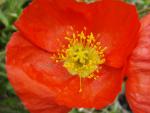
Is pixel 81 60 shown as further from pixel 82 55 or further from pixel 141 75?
pixel 141 75

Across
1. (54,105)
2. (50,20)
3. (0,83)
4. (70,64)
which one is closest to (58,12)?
(50,20)

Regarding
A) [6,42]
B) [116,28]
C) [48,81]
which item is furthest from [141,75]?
[6,42]

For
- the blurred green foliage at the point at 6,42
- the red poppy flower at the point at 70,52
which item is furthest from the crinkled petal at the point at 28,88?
the blurred green foliage at the point at 6,42

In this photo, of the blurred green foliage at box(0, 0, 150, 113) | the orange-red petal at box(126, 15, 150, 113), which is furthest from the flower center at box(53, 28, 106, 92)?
the blurred green foliage at box(0, 0, 150, 113)

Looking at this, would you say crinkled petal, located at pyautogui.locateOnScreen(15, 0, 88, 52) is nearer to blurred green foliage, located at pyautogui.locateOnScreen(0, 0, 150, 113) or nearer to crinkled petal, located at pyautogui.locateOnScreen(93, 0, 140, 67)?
crinkled petal, located at pyautogui.locateOnScreen(93, 0, 140, 67)

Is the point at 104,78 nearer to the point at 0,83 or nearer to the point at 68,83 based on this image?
the point at 68,83
